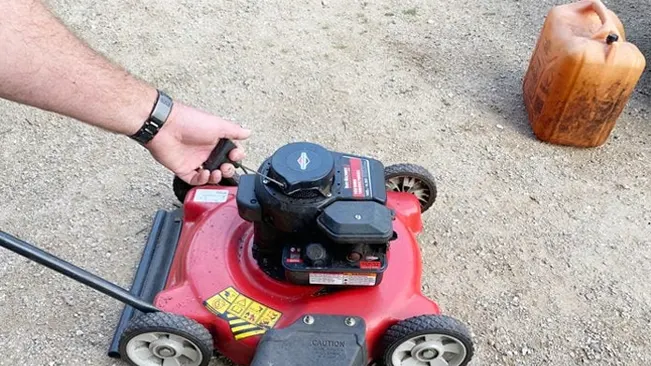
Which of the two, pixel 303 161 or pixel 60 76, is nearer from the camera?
pixel 60 76

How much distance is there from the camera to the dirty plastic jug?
2.41m

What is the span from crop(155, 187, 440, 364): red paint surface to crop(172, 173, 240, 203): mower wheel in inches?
7.8

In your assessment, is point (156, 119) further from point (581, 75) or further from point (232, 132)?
point (581, 75)

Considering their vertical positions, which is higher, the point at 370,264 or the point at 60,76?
the point at 60,76

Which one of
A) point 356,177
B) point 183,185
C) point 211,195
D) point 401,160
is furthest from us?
point 401,160

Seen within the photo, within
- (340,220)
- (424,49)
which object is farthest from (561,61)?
(340,220)

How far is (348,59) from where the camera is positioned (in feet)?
10.00

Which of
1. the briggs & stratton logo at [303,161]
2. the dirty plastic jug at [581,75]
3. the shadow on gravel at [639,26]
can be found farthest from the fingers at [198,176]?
the shadow on gravel at [639,26]

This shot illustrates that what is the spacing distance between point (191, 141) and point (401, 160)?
1145mm

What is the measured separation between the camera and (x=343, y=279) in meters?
1.70

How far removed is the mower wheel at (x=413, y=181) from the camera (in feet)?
6.92

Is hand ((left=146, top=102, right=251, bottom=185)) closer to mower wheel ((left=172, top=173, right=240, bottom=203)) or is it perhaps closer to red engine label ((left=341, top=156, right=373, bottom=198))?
red engine label ((left=341, top=156, right=373, bottom=198))

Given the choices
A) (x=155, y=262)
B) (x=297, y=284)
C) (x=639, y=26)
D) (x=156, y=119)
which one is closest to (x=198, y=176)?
(x=156, y=119)

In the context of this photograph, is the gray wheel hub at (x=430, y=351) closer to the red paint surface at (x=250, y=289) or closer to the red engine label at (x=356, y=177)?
the red paint surface at (x=250, y=289)
